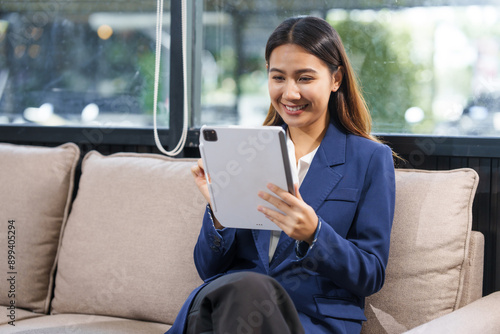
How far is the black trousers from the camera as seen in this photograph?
3.69 ft

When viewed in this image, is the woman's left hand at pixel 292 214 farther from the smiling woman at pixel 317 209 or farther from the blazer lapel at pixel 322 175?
the blazer lapel at pixel 322 175

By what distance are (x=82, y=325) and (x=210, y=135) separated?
30.8 inches

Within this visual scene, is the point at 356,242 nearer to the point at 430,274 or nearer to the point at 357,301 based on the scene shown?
the point at 357,301

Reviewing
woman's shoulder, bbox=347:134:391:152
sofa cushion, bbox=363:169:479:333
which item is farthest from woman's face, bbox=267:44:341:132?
sofa cushion, bbox=363:169:479:333

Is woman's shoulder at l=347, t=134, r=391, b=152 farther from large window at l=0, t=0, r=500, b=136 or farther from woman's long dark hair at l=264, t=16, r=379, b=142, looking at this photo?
large window at l=0, t=0, r=500, b=136

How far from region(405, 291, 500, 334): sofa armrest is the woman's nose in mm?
620

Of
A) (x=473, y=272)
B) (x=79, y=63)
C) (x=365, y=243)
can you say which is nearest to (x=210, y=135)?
(x=365, y=243)

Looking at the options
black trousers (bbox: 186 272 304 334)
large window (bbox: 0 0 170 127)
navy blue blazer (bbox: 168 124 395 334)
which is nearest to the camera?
black trousers (bbox: 186 272 304 334)

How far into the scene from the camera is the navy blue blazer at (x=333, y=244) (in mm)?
1336

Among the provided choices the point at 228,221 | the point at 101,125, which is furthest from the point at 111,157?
the point at 228,221

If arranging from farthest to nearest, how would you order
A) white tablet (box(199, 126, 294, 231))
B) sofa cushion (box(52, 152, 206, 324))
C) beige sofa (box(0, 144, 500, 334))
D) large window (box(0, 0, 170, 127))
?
large window (box(0, 0, 170, 127)) → sofa cushion (box(52, 152, 206, 324)) → beige sofa (box(0, 144, 500, 334)) → white tablet (box(199, 126, 294, 231))

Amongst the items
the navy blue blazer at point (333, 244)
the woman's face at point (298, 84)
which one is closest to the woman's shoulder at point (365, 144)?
the navy blue blazer at point (333, 244)

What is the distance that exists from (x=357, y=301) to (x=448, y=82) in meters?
0.86

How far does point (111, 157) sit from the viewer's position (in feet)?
6.70
